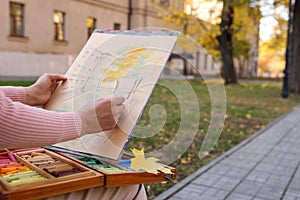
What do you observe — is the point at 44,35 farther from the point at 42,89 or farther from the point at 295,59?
the point at 42,89

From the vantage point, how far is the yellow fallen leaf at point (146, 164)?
1.60m

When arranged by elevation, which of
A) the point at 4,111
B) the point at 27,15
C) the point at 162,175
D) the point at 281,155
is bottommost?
the point at 281,155

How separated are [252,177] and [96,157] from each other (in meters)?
2.91

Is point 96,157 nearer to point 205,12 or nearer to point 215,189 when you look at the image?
point 215,189

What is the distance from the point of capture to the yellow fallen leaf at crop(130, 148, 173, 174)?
5.25 ft

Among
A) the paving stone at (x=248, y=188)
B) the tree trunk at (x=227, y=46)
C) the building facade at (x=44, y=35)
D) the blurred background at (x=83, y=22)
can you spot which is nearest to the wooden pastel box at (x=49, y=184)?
the paving stone at (x=248, y=188)

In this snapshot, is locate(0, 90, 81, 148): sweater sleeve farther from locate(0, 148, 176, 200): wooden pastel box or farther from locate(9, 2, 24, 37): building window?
locate(9, 2, 24, 37): building window

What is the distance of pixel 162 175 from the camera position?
5.41ft

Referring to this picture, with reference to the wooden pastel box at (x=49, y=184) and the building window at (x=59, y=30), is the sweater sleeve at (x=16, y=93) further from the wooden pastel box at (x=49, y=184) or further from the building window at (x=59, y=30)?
the building window at (x=59, y=30)

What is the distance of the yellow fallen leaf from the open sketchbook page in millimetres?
86

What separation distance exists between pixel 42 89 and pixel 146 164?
789mm

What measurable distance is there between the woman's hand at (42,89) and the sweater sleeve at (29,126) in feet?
1.95

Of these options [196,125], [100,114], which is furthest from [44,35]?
[100,114]

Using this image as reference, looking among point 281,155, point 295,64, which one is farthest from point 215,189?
point 295,64
